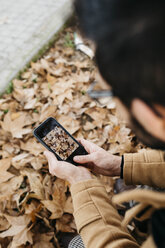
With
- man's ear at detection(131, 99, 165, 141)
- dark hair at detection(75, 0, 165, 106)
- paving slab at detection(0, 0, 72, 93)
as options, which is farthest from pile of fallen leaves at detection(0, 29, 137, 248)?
dark hair at detection(75, 0, 165, 106)

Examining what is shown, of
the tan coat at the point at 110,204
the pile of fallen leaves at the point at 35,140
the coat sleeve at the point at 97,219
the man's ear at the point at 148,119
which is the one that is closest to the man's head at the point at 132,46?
the man's ear at the point at 148,119

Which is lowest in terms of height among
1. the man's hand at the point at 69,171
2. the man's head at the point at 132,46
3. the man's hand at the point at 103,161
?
the man's hand at the point at 103,161

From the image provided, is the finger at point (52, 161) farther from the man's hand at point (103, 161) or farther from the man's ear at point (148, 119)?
the man's ear at point (148, 119)

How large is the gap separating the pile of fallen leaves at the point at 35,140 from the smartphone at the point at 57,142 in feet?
1.03

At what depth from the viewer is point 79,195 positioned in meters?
1.05

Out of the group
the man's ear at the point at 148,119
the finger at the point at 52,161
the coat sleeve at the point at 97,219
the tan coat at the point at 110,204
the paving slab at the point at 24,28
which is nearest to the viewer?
the man's ear at the point at 148,119

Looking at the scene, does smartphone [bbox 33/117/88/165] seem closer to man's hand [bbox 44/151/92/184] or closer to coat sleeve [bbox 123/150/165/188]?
man's hand [bbox 44/151/92/184]

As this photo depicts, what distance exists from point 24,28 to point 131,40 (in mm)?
2816

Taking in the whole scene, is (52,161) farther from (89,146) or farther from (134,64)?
(134,64)

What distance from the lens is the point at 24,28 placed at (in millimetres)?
2938

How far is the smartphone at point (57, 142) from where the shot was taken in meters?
1.41

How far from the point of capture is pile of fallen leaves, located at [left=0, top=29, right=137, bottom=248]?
1464 mm

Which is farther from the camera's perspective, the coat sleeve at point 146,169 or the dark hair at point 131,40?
the coat sleeve at point 146,169

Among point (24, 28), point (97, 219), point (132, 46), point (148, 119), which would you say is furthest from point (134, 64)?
point (24, 28)
